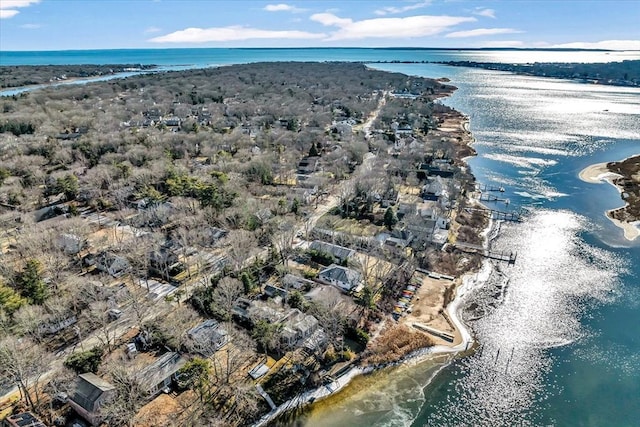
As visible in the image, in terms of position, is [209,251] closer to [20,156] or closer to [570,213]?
[20,156]

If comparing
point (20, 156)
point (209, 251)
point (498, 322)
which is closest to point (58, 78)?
point (20, 156)

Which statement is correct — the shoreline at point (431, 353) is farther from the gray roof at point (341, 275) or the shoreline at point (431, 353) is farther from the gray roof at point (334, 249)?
the gray roof at point (334, 249)

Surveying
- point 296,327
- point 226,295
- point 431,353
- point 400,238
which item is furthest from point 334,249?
point 431,353

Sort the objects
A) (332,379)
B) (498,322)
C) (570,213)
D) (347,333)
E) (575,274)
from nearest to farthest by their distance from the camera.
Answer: (332,379), (347,333), (498,322), (575,274), (570,213)

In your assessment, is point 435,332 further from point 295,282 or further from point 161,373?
point 161,373

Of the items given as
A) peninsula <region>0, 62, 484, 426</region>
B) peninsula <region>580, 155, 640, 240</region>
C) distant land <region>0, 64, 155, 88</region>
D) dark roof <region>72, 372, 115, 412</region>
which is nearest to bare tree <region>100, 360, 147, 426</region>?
peninsula <region>0, 62, 484, 426</region>

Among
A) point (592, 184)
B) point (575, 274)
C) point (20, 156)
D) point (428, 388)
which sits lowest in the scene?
point (428, 388)
